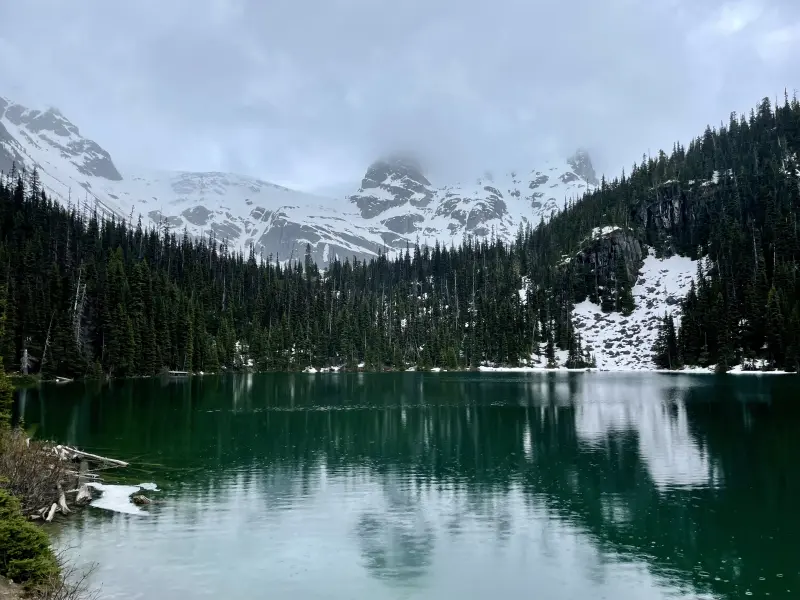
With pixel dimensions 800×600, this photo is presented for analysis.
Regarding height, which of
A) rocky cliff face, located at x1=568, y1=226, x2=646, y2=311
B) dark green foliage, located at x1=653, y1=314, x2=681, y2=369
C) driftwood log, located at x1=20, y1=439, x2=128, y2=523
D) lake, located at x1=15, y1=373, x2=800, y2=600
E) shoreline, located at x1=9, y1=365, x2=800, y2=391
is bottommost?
lake, located at x1=15, y1=373, x2=800, y2=600

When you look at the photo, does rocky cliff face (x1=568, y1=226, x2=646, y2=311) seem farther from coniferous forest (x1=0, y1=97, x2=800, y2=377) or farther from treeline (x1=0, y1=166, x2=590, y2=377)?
treeline (x1=0, y1=166, x2=590, y2=377)

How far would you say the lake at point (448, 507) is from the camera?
18.0 m

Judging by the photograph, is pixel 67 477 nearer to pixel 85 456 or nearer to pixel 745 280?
pixel 85 456

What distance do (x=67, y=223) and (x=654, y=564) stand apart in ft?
553

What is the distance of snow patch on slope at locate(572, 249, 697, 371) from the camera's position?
521 feet

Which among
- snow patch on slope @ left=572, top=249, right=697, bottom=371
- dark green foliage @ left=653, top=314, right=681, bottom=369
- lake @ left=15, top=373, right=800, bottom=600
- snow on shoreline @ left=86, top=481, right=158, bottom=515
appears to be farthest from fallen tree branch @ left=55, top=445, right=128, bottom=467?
dark green foliage @ left=653, top=314, right=681, bottom=369

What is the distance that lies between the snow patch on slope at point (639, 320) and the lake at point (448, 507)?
106510mm

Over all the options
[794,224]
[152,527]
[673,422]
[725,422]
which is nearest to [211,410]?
[152,527]

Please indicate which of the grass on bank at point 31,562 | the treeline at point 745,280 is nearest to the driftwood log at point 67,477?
the grass on bank at point 31,562

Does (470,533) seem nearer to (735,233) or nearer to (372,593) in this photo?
(372,593)

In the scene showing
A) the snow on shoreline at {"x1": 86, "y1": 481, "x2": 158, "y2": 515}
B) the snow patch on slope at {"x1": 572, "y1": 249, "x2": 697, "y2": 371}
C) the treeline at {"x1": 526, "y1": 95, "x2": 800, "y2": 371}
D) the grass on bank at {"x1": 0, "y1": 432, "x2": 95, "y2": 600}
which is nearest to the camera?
the grass on bank at {"x1": 0, "y1": 432, "x2": 95, "y2": 600}

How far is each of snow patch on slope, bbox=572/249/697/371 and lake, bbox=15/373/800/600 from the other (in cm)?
10651

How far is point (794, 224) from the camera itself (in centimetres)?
15325

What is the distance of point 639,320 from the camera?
17562cm
